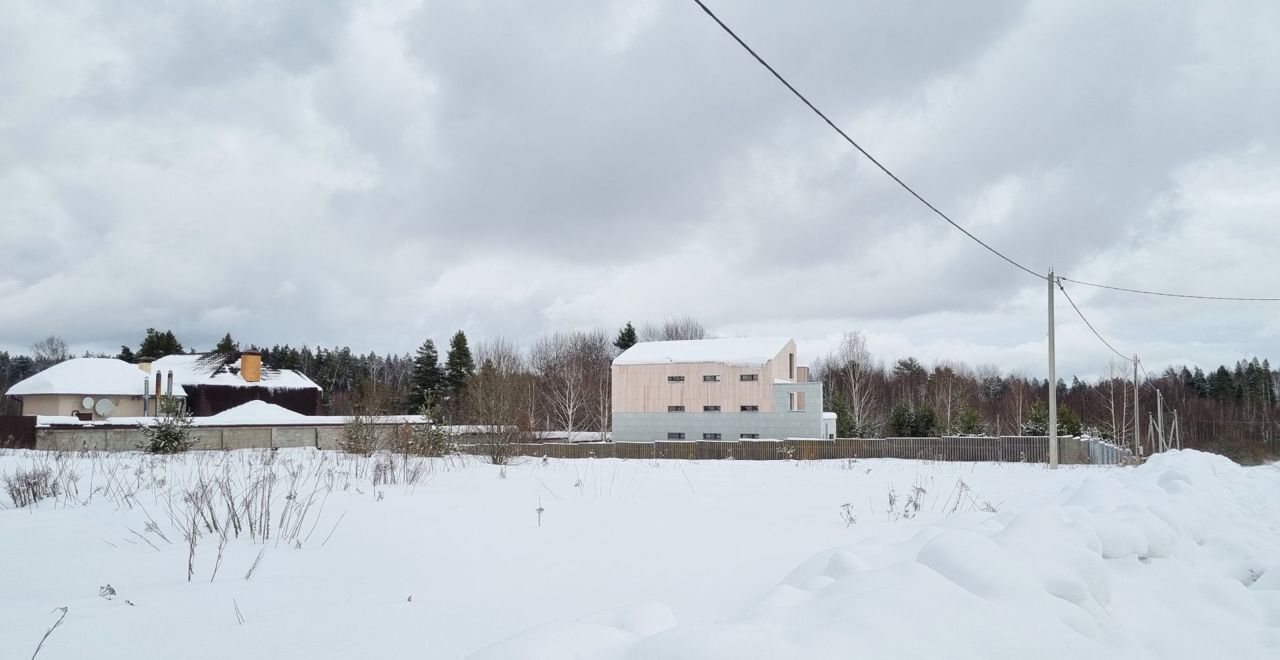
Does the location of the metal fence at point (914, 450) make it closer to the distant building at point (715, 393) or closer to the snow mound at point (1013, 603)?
the distant building at point (715, 393)

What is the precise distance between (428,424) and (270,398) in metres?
34.0

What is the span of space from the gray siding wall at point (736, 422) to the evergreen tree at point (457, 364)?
17234 millimetres

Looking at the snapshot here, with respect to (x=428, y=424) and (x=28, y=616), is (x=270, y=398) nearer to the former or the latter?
(x=428, y=424)

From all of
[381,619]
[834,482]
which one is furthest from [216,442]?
[381,619]

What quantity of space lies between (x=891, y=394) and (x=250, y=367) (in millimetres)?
45868

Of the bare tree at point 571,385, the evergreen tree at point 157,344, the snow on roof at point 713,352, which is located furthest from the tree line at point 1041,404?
the evergreen tree at point 157,344

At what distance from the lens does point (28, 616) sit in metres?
2.87

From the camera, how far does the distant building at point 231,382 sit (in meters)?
→ 41.8

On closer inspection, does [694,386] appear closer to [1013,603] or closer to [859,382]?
[859,382]

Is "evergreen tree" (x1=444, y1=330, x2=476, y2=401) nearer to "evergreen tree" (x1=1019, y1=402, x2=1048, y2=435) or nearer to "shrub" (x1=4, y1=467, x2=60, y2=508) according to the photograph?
"evergreen tree" (x1=1019, y1=402, x2=1048, y2=435)

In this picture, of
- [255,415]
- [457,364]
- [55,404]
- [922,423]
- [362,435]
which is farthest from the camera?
[457,364]

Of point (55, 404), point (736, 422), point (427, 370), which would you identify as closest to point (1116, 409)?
point (736, 422)

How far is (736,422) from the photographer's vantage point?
3462cm

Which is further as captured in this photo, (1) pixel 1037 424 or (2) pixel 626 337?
(2) pixel 626 337
